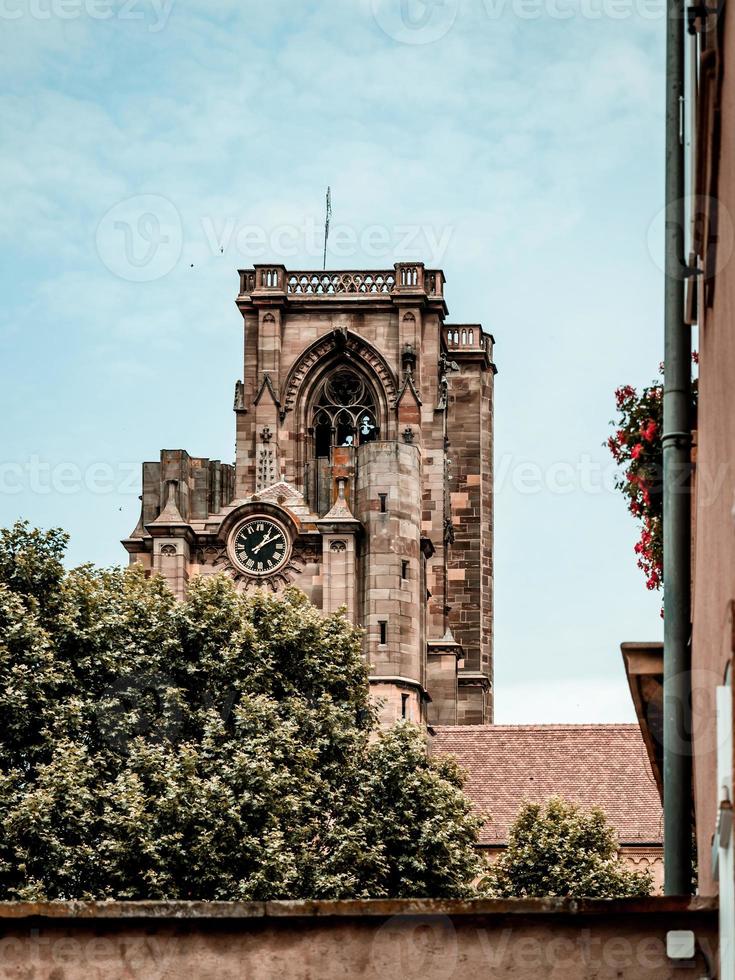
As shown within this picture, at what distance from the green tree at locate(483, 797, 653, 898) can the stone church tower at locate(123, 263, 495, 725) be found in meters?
9.08

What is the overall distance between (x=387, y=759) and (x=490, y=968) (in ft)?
114

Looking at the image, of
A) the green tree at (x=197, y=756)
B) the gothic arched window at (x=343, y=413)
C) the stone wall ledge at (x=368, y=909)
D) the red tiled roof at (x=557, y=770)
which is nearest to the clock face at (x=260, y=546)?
the red tiled roof at (x=557, y=770)

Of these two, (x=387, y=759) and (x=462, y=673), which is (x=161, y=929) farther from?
(x=462, y=673)

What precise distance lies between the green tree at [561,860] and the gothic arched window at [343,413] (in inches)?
1050

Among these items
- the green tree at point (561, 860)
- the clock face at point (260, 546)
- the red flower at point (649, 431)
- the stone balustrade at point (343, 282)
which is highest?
the stone balustrade at point (343, 282)

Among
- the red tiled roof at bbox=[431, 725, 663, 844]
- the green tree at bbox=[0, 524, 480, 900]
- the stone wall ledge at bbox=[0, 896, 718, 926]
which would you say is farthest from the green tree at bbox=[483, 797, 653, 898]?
the stone wall ledge at bbox=[0, 896, 718, 926]

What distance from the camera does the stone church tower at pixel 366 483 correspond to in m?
64.7

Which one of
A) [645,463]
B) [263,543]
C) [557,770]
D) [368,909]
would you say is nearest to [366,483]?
[263,543]

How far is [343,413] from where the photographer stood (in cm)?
7950

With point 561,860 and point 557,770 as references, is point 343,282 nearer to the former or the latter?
point 557,770

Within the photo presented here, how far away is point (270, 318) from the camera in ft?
264

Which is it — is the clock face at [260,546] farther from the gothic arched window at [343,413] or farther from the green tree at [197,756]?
the green tree at [197,756]

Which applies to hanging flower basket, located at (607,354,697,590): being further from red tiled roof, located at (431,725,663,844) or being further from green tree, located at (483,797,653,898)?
red tiled roof, located at (431,725,663,844)

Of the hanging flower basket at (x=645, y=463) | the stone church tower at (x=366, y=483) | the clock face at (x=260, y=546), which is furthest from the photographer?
the clock face at (x=260, y=546)
